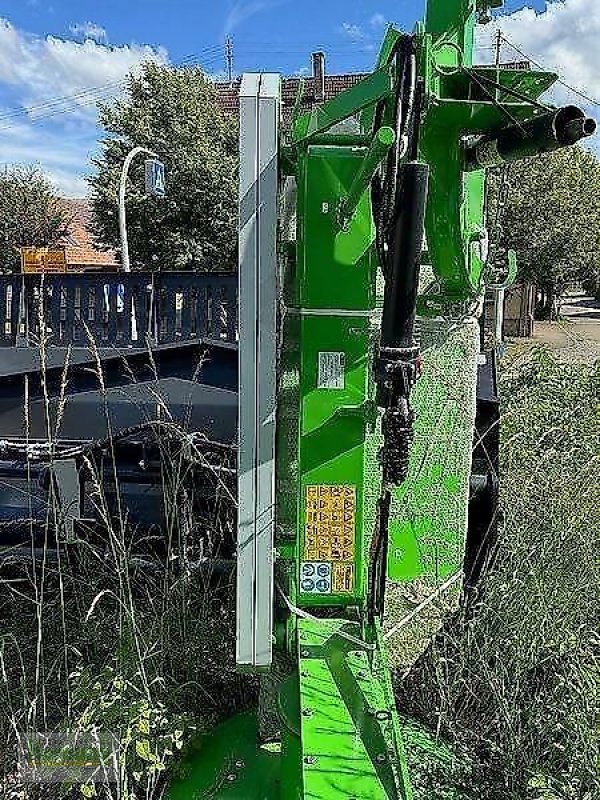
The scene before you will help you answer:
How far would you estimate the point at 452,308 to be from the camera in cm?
308

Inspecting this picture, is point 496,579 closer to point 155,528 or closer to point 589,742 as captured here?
point 589,742

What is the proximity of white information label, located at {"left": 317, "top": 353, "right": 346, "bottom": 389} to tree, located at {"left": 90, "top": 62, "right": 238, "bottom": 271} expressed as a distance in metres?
21.1

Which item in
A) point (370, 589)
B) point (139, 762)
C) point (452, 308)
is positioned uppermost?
point (452, 308)

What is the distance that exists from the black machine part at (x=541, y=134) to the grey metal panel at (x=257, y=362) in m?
0.56

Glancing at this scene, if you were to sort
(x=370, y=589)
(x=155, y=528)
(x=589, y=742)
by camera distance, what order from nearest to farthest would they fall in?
(x=370, y=589), (x=589, y=742), (x=155, y=528)

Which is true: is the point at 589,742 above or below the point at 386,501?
below

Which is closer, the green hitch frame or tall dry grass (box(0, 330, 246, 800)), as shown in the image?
the green hitch frame

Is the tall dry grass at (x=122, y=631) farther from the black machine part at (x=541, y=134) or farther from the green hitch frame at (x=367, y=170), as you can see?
the black machine part at (x=541, y=134)

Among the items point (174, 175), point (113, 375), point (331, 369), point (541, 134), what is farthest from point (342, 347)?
point (174, 175)

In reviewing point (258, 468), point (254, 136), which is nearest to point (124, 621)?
point (258, 468)

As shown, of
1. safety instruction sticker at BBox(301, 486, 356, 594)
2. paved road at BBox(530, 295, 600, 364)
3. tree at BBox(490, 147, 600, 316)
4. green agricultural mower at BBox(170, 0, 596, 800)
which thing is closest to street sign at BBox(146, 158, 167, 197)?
paved road at BBox(530, 295, 600, 364)

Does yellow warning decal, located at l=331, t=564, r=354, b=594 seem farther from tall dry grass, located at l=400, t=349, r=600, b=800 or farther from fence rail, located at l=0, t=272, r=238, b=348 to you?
fence rail, located at l=0, t=272, r=238, b=348

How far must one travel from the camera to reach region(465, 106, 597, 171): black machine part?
5.81ft

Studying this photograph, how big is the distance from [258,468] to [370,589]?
18.4 inches
